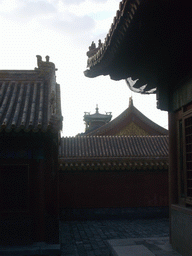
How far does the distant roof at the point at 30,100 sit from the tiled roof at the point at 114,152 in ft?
15.9

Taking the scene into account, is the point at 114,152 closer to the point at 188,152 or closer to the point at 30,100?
the point at 30,100

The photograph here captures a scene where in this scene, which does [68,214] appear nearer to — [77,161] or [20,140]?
[77,161]

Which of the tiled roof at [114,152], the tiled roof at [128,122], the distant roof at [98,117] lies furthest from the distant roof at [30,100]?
the distant roof at [98,117]

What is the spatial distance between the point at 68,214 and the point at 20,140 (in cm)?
707

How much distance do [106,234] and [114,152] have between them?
5.75 metres

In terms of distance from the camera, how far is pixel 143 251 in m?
4.98

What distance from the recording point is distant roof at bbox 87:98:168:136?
68.2 ft

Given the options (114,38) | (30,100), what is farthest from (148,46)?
(30,100)

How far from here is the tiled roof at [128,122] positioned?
2078 centimetres

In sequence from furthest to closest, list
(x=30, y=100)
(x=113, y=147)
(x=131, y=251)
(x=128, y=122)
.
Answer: (x=128, y=122)
(x=113, y=147)
(x=30, y=100)
(x=131, y=251)

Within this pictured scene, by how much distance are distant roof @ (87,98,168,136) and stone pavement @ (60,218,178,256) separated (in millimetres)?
7720

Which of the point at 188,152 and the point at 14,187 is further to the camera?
the point at 14,187

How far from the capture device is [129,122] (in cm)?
2117

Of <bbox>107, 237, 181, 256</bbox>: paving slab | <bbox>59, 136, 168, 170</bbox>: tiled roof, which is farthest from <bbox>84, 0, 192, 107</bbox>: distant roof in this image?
<bbox>59, 136, 168, 170</bbox>: tiled roof
